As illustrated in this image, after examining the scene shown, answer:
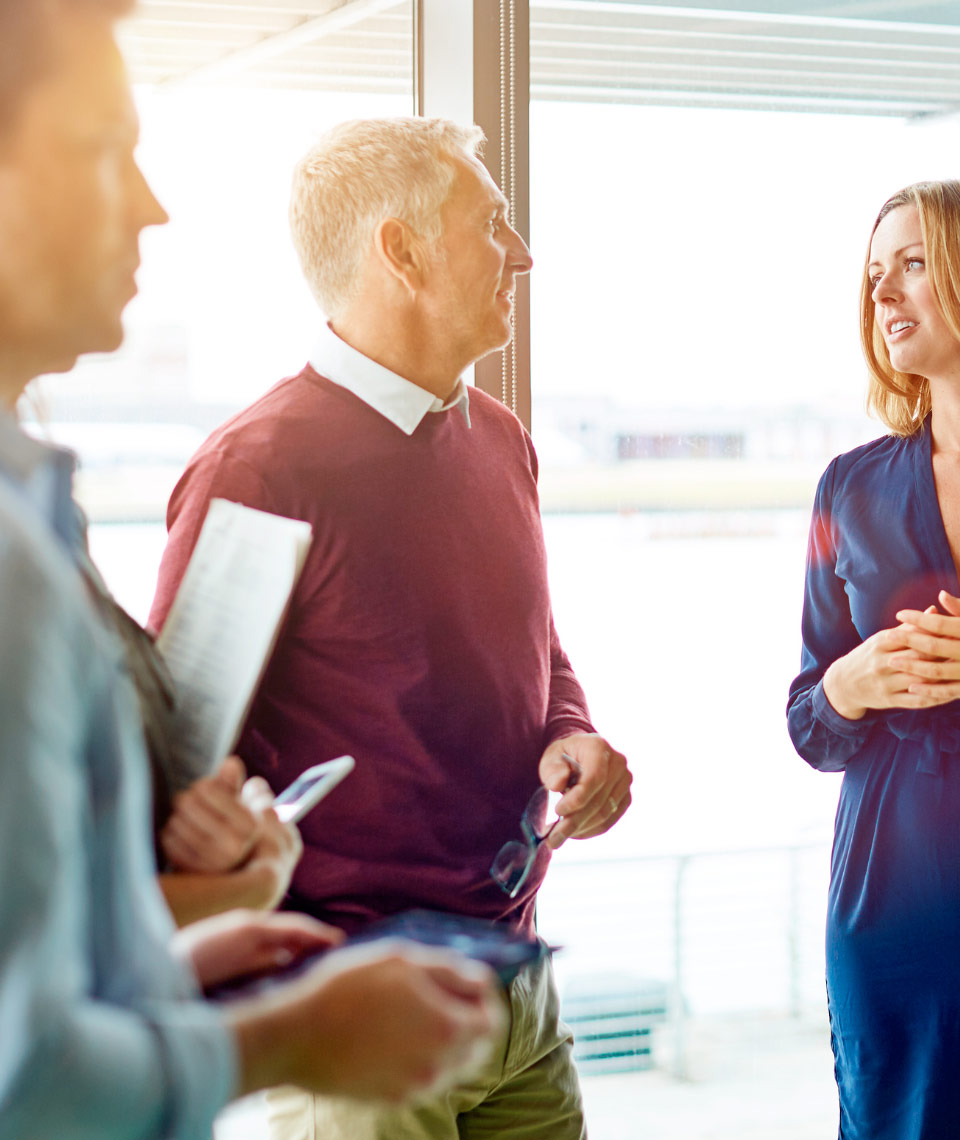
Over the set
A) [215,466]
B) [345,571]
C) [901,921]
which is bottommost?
[901,921]

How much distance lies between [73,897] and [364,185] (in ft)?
3.65

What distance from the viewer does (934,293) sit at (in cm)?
177

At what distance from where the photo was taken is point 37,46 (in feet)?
1.74

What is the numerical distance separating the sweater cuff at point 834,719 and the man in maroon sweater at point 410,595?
0.44 metres

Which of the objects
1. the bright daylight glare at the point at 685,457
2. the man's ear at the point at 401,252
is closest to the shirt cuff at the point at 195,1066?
the man's ear at the point at 401,252

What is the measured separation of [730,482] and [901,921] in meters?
1.00

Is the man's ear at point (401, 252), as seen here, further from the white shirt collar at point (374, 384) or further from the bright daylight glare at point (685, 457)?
the bright daylight glare at point (685, 457)

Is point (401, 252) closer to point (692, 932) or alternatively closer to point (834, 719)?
point (834, 719)

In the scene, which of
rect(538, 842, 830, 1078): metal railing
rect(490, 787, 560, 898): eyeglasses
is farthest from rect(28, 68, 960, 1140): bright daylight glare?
rect(490, 787, 560, 898): eyeglasses

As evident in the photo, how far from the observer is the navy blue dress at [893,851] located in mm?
1653

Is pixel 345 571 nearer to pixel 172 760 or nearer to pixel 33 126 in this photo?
pixel 172 760

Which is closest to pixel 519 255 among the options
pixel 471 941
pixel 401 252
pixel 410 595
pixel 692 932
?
pixel 401 252

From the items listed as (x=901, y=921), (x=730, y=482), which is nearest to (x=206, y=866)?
(x=901, y=921)

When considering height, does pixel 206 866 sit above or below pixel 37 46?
below
